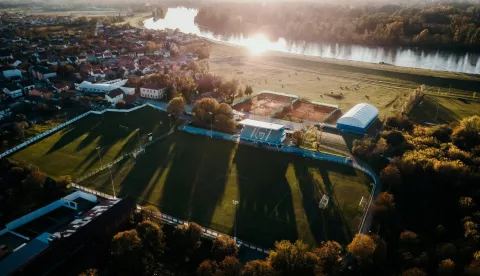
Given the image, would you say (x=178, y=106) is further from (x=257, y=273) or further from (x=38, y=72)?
(x=38, y=72)

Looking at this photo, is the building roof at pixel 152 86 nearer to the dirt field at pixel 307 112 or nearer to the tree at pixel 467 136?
the dirt field at pixel 307 112

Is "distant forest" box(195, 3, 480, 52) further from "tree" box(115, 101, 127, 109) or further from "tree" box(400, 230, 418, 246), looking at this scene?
"tree" box(400, 230, 418, 246)

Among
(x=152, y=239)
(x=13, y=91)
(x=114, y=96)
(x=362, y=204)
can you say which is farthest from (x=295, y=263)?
(x=13, y=91)

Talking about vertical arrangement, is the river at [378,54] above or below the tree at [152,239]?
above

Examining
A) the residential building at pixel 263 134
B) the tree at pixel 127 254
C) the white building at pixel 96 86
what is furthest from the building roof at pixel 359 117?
the white building at pixel 96 86

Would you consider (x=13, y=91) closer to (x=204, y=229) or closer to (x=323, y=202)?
(x=204, y=229)

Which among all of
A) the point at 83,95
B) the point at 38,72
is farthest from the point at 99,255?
the point at 38,72
